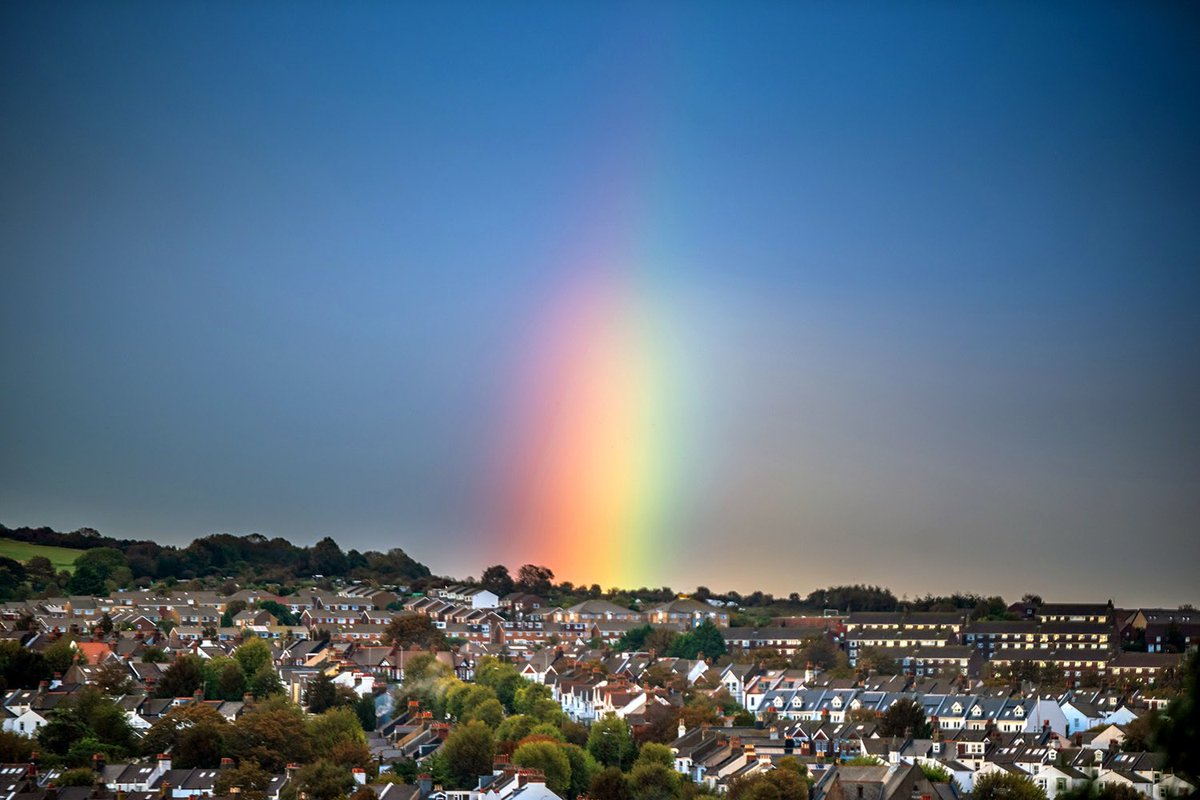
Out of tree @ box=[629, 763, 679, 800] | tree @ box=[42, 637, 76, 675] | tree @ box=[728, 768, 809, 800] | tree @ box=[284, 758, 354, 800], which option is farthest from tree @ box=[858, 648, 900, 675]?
tree @ box=[284, 758, 354, 800]

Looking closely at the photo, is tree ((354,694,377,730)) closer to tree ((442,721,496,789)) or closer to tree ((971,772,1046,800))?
tree ((442,721,496,789))

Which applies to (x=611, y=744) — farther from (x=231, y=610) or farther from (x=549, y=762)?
(x=231, y=610)

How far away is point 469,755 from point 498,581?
4890 centimetres

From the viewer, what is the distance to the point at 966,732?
158ft

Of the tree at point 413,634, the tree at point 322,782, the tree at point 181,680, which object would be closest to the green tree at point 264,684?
the tree at point 181,680

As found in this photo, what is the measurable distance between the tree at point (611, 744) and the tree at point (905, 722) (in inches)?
280

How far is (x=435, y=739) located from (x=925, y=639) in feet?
111

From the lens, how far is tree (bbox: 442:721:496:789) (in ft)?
130

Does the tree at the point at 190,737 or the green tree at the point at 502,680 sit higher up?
the green tree at the point at 502,680

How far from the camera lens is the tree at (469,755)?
3972 centimetres

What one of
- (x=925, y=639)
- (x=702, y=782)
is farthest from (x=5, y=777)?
(x=925, y=639)

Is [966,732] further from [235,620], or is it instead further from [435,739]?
[235,620]

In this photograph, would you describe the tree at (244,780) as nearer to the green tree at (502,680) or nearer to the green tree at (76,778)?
the green tree at (76,778)

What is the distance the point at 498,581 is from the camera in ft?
292
